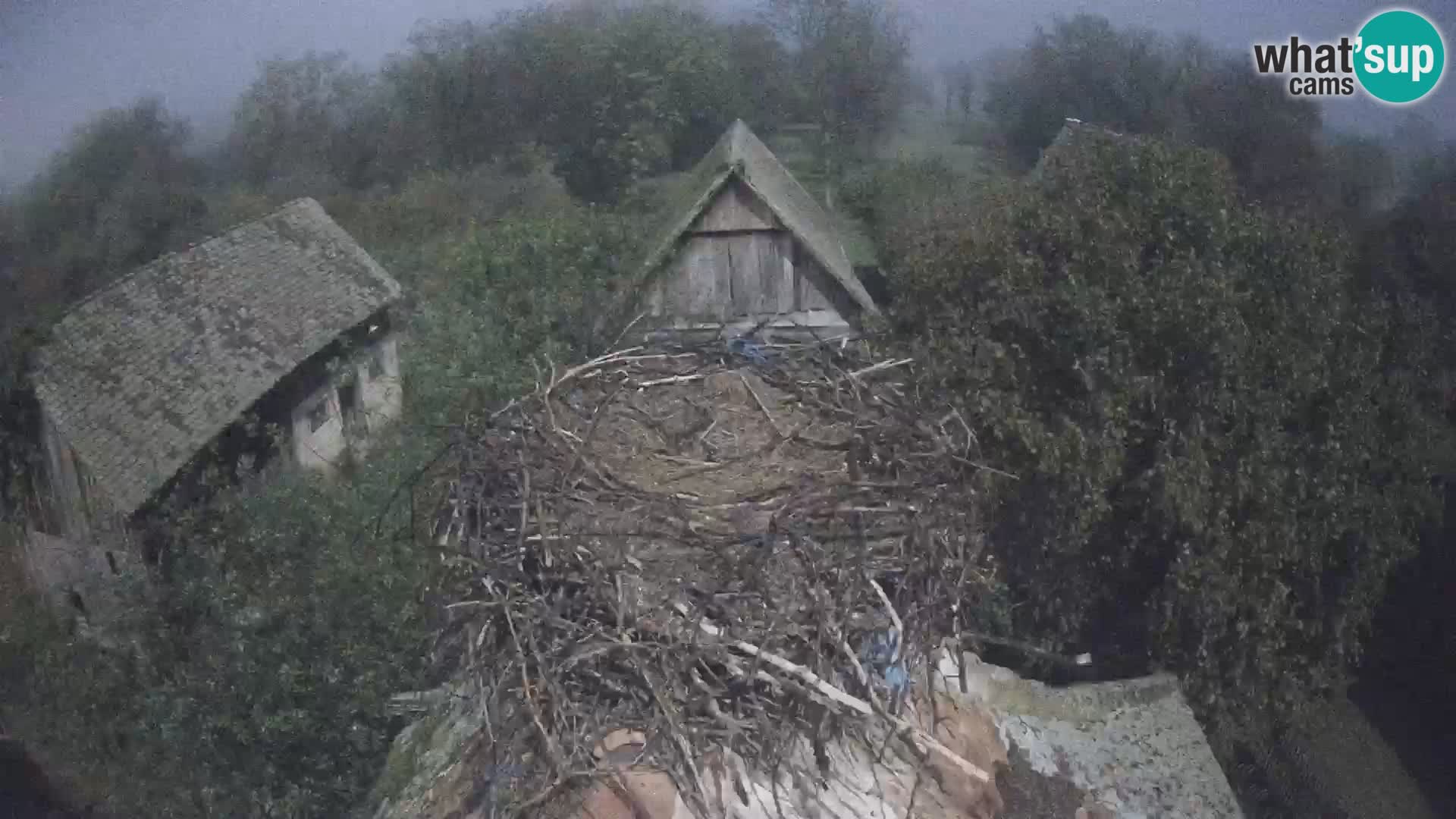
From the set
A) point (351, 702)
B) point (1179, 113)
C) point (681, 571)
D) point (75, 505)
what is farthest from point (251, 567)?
point (1179, 113)

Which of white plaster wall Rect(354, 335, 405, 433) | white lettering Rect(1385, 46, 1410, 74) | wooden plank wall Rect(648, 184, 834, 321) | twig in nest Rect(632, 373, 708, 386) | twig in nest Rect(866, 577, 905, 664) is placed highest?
white lettering Rect(1385, 46, 1410, 74)

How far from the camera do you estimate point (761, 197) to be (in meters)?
9.07

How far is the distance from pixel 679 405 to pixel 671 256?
4.41 metres

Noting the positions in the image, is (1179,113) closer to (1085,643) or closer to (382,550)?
(1085,643)

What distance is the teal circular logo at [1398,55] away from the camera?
7395 mm

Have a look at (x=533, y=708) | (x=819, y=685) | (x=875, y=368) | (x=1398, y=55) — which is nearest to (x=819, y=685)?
(x=819, y=685)

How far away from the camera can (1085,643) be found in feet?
24.3

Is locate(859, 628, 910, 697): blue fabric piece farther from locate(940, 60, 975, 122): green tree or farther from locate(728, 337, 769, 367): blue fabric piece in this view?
locate(940, 60, 975, 122): green tree

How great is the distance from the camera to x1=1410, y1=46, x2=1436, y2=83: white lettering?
745cm

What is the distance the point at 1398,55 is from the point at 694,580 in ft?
22.2

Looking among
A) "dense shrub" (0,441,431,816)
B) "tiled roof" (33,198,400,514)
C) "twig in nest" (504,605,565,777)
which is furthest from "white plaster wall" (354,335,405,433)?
"twig in nest" (504,605,565,777)

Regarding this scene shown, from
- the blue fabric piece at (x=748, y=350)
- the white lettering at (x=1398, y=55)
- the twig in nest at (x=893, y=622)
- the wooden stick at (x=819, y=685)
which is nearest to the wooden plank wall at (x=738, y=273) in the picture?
the blue fabric piece at (x=748, y=350)

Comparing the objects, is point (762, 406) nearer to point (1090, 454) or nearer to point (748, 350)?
point (748, 350)

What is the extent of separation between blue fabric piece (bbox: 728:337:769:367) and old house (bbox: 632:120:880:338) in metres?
3.31
